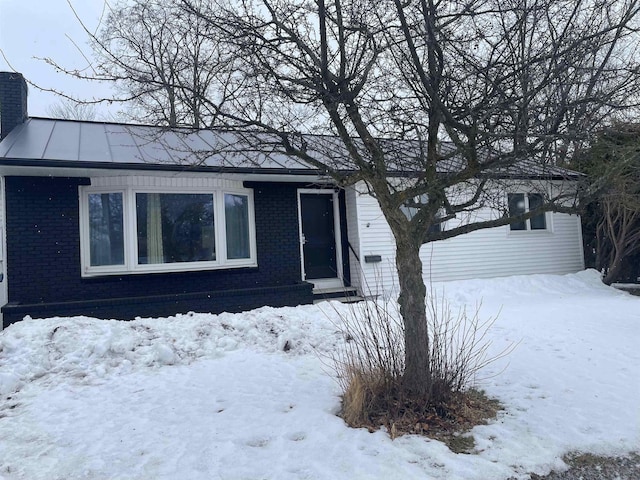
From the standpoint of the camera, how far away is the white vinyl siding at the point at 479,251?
11.2 meters

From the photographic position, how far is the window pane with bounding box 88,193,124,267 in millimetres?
8953

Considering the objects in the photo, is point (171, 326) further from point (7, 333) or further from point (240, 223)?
point (240, 223)

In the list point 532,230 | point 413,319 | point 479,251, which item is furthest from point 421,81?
point 532,230

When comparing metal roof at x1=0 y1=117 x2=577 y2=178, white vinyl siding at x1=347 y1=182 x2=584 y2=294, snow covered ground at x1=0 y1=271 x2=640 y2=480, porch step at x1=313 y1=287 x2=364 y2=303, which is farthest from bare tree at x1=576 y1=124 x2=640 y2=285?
porch step at x1=313 y1=287 x2=364 y2=303

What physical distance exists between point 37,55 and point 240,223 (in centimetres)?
606

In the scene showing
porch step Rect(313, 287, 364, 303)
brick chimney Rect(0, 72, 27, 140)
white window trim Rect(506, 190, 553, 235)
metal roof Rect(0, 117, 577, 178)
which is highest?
brick chimney Rect(0, 72, 27, 140)

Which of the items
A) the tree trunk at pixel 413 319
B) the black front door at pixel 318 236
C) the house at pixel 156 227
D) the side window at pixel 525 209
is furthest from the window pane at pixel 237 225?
the side window at pixel 525 209

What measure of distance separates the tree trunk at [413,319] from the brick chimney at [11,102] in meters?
9.16

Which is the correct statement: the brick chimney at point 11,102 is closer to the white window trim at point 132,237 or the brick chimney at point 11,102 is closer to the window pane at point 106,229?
the white window trim at point 132,237

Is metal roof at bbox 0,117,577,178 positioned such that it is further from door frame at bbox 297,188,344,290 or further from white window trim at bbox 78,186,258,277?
door frame at bbox 297,188,344,290

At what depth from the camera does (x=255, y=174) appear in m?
9.38

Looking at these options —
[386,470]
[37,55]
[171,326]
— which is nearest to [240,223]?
[171,326]

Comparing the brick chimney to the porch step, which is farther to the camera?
the porch step

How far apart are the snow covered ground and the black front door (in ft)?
11.0
